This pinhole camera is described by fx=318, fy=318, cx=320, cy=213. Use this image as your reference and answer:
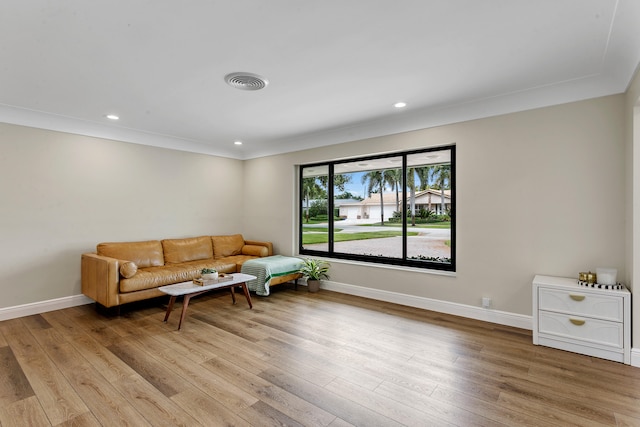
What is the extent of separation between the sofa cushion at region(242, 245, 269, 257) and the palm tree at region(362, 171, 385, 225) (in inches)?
82.8

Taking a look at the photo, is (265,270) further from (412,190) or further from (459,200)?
(459,200)

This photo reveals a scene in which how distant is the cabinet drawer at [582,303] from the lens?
2.68 m

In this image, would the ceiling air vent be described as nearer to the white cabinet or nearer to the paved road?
the paved road

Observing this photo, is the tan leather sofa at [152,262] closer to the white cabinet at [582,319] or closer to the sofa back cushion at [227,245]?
the sofa back cushion at [227,245]

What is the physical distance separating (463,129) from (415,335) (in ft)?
7.98

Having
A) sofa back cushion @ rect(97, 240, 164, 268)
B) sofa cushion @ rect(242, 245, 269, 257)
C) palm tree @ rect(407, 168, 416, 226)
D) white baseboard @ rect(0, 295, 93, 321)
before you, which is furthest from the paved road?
white baseboard @ rect(0, 295, 93, 321)

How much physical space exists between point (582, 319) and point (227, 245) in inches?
195

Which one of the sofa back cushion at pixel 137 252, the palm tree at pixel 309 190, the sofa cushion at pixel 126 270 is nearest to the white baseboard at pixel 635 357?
the palm tree at pixel 309 190

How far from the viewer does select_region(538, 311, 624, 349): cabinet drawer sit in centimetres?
268

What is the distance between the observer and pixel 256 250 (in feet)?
18.5

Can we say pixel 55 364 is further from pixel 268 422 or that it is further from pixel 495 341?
pixel 495 341

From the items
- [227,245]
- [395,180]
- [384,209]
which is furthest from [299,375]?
[227,245]

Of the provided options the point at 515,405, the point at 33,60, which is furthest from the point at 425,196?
the point at 33,60

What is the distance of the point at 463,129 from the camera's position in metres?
3.80
